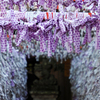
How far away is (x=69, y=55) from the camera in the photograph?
6.07 meters

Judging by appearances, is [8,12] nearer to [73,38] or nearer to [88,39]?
[73,38]

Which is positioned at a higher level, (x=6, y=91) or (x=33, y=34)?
(x=33, y=34)

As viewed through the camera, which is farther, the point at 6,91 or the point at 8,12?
the point at 6,91

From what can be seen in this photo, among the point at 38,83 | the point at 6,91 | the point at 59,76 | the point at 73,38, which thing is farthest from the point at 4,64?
the point at 59,76

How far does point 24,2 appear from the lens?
2.55 metres

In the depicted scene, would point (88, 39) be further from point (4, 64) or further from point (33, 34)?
point (4, 64)

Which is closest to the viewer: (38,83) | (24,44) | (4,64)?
(4,64)

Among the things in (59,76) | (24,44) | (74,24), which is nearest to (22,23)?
(74,24)

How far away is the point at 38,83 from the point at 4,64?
4.01 metres

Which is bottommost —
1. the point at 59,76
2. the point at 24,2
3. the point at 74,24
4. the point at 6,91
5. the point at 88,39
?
the point at 59,76

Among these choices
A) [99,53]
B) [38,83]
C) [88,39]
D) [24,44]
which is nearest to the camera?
[88,39]

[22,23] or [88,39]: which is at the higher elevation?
[22,23]

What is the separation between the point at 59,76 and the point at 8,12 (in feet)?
24.1

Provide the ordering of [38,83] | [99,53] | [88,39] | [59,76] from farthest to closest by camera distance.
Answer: [59,76] → [38,83] → [99,53] → [88,39]
